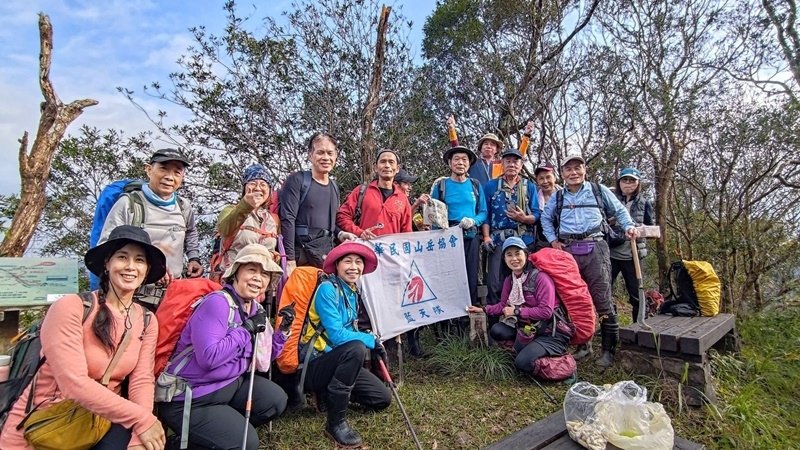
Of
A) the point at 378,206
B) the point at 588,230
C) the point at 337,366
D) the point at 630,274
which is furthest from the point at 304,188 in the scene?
the point at 630,274

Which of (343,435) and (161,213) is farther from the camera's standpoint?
(161,213)

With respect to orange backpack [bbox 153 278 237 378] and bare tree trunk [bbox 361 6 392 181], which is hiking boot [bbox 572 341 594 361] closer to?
orange backpack [bbox 153 278 237 378]

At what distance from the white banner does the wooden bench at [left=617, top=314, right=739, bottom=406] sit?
1.94 meters

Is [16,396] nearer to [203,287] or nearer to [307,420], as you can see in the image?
[203,287]

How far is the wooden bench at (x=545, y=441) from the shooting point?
2.85m

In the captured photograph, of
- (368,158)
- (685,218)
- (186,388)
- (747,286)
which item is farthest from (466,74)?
(186,388)

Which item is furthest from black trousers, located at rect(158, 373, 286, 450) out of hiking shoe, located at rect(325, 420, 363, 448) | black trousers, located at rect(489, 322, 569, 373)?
black trousers, located at rect(489, 322, 569, 373)

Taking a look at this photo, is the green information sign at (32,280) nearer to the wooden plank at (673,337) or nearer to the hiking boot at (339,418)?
the hiking boot at (339,418)

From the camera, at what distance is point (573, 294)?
4410mm

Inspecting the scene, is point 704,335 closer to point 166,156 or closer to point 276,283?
point 276,283

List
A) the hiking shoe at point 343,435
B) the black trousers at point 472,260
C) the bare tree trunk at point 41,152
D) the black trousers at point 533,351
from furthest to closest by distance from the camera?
the bare tree trunk at point 41,152
the black trousers at point 472,260
the black trousers at point 533,351
the hiking shoe at point 343,435

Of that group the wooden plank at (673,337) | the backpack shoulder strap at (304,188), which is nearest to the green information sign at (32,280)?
the backpack shoulder strap at (304,188)

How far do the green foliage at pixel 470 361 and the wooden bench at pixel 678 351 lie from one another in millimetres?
1269

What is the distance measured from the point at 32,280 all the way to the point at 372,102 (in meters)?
6.48
